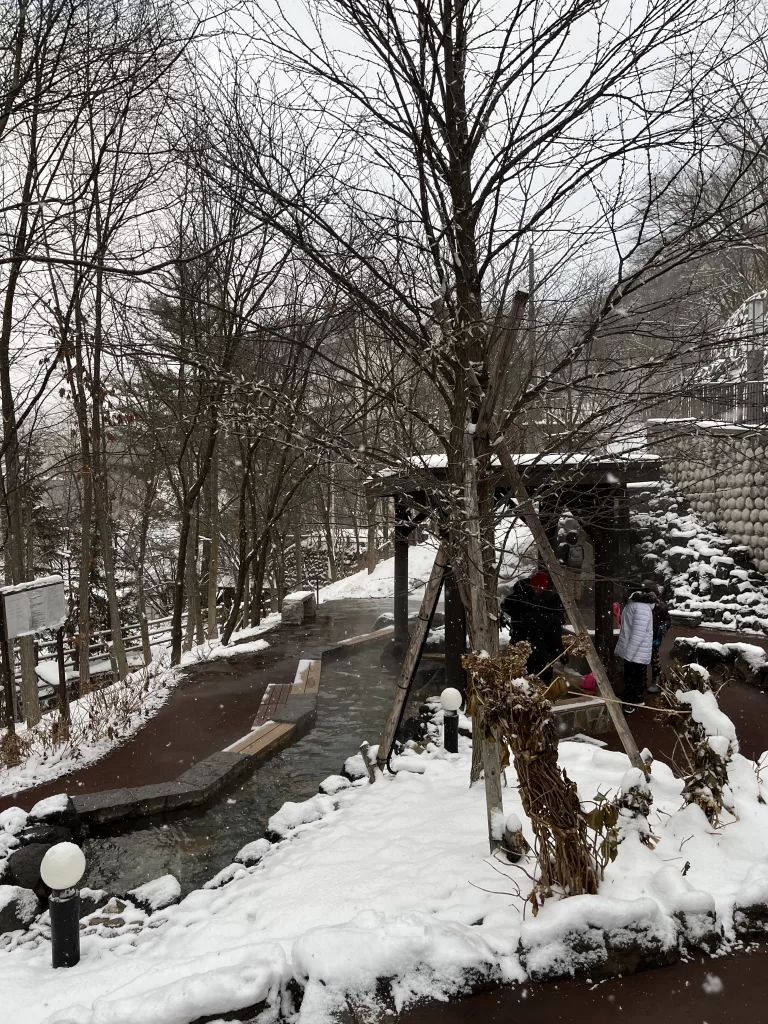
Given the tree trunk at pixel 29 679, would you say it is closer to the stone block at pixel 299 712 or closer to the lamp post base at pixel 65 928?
the stone block at pixel 299 712

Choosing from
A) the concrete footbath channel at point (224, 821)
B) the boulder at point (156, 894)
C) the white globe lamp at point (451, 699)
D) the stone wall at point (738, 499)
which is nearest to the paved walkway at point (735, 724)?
the white globe lamp at point (451, 699)

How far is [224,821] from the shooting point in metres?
5.49

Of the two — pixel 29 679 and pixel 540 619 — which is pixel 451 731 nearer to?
pixel 540 619

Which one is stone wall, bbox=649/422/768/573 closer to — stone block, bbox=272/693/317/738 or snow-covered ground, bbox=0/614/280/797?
stone block, bbox=272/693/317/738

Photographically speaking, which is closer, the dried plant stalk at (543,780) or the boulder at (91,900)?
the dried plant stalk at (543,780)

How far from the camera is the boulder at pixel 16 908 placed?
415cm

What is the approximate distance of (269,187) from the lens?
13.6ft

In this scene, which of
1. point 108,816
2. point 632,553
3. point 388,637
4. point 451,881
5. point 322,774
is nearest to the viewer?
point 451,881

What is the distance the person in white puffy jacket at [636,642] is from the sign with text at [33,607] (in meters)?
6.28

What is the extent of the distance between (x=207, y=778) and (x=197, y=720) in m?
2.07

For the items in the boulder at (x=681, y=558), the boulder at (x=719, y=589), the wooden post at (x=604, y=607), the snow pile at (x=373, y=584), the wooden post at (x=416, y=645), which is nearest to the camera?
the wooden post at (x=416, y=645)

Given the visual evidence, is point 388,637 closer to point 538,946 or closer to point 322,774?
point 322,774

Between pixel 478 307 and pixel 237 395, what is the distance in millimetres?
1860

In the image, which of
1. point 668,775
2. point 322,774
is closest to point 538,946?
point 668,775
